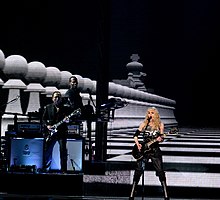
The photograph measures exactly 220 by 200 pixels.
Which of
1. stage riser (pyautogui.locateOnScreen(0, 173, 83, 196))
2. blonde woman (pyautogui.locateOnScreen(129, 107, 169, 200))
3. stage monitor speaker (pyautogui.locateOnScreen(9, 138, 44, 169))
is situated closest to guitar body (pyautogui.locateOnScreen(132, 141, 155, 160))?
blonde woman (pyautogui.locateOnScreen(129, 107, 169, 200))

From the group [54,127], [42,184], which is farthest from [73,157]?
[42,184]

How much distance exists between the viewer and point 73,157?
7922mm

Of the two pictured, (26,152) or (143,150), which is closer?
(143,150)

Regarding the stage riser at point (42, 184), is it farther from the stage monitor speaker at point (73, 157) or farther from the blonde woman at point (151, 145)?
the blonde woman at point (151, 145)

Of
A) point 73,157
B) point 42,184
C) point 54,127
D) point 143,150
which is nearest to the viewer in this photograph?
point 143,150

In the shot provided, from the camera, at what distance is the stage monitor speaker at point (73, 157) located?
25.9 feet

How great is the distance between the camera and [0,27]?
18.4 metres

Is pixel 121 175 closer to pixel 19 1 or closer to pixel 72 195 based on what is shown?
pixel 72 195

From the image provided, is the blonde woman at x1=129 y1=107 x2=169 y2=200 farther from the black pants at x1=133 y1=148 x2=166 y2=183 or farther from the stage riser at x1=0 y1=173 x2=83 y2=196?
the stage riser at x1=0 y1=173 x2=83 y2=196

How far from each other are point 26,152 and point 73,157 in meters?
0.69

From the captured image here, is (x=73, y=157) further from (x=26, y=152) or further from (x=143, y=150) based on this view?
(x=143, y=150)

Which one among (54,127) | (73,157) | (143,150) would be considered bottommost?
(73,157)

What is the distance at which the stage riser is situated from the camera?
7.39m

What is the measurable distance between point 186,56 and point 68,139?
34027 mm
